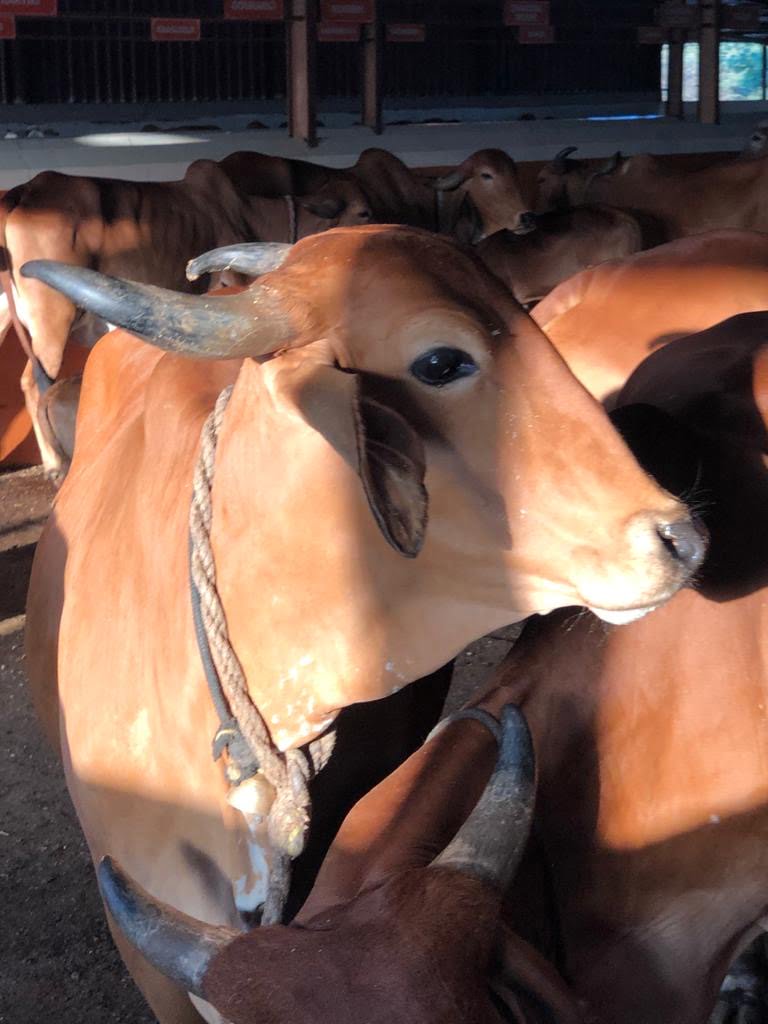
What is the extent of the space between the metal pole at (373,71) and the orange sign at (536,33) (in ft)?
5.34

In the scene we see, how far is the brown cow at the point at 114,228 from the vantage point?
6680 mm

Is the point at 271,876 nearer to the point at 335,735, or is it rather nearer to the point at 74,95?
the point at 335,735

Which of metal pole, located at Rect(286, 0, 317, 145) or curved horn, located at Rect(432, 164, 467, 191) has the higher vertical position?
metal pole, located at Rect(286, 0, 317, 145)

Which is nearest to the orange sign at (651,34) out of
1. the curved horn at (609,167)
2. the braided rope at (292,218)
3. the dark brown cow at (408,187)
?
the curved horn at (609,167)

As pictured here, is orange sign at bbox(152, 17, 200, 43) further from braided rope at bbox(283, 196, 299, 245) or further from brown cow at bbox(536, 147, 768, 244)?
brown cow at bbox(536, 147, 768, 244)

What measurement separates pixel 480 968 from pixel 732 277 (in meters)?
2.26

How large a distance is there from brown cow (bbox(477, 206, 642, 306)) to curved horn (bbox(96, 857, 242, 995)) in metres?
6.52

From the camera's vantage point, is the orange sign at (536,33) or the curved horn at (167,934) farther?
the orange sign at (536,33)

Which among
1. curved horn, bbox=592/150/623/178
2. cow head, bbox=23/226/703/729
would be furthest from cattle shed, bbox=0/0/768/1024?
curved horn, bbox=592/150/623/178

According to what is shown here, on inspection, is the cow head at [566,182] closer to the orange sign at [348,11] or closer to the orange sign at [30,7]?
the orange sign at [348,11]

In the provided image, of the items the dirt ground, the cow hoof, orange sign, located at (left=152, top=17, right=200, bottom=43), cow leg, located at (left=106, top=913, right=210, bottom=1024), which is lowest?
the dirt ground

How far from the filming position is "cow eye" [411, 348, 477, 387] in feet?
5.75

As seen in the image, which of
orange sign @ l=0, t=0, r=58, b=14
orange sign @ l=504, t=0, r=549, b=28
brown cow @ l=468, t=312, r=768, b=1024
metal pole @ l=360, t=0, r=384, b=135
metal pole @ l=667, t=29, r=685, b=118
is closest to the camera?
brown cow @ l=468, t=312, r=768, b=1024

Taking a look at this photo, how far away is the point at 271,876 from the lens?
2.01 meters
